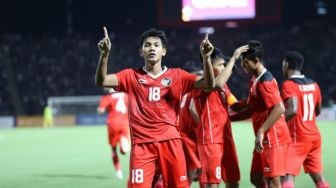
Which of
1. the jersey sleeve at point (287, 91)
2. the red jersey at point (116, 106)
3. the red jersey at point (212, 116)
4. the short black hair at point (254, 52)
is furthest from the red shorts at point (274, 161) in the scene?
the red jersey at point (116, 106)

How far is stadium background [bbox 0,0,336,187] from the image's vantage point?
4069 centimetres

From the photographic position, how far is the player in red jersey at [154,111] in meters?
5.64

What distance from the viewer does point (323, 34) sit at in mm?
43156

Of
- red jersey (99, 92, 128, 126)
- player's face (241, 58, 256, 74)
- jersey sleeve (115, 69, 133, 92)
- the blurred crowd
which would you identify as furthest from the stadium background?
jersey sleeve (115, 69, 133, 92)

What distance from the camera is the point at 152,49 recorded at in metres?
5.78

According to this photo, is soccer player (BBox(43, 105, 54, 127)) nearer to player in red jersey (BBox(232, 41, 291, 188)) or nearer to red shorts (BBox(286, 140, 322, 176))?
red shorts (BBox(286, 140, 322, 176))

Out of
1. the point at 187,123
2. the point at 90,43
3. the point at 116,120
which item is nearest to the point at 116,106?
the point at 116,120

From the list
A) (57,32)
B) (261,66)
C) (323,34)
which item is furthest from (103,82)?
(57,32)

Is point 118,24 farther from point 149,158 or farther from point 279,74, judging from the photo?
point 149,158

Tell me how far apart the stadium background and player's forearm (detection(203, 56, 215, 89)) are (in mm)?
31745

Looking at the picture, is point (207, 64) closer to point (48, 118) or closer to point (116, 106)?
point (116, 106)

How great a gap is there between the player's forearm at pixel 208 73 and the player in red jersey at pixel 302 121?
1.80 meters

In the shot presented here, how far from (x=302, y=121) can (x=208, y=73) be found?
7.85ft

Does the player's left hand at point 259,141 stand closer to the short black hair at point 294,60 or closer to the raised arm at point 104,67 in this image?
the short black hair at point 294,60
